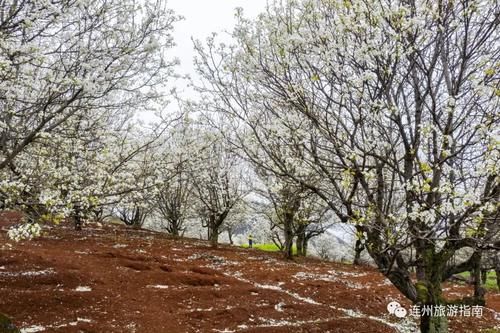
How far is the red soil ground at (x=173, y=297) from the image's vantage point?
990cm

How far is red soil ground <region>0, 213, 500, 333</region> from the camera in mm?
9898

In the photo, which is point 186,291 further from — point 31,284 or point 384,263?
point 384,263

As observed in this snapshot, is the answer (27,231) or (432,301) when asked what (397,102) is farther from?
(27,231)

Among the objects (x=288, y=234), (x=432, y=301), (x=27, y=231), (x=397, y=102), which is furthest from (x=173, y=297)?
(x=288, y=234)

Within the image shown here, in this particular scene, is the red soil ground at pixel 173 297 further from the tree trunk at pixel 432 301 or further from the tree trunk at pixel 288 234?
the tree trunk at pixel 288 234

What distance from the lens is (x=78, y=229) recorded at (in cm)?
2639

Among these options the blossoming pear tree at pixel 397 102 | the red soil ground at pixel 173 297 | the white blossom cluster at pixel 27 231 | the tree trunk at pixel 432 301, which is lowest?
the red soil ground at pixel 173 297

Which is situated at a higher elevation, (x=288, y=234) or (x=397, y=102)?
(x=397, y=102)

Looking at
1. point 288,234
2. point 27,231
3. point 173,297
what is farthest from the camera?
point 288,234

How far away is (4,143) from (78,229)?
20306mm

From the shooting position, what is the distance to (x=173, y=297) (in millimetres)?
12242

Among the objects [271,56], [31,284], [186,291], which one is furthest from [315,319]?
[31,284]

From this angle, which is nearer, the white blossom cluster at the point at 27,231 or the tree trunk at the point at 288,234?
the white blossom cluster at the point at 27,231

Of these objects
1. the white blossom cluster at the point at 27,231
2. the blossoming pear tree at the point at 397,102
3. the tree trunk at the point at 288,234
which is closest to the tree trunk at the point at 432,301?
the blossoming pear tree at the point at 397,102
